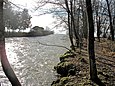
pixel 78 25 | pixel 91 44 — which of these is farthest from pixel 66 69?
pixel 78 25

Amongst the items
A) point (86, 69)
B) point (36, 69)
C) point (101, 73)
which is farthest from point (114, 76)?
point (36, 69)

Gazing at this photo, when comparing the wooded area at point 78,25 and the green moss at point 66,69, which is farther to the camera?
the green moss at point 66,69

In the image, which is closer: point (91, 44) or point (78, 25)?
point (91, 44)

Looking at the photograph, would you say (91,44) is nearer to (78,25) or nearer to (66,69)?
(66,69)

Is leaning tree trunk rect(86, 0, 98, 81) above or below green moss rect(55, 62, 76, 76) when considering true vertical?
above

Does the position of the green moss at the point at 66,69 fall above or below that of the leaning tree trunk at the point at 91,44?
below

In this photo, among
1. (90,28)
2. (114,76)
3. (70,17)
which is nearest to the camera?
(90,28)

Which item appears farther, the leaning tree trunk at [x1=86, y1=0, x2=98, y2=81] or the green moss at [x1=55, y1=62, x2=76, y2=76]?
the green moss at [x1=55, y1=62, x2=76, y2=76]

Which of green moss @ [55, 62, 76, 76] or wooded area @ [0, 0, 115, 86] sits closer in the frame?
wooded area @ [0, 0, 115, 86]

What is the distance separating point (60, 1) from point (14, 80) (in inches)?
536

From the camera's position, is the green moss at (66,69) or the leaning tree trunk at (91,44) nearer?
the leaning tree trunk at (91,44)

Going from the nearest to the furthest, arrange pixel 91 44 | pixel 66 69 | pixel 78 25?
pixel 91 44
pixel 66 69
pixel 78 25

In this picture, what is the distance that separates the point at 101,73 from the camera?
9.88 meters

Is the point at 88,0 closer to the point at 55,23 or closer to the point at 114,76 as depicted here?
the point at 114,76
